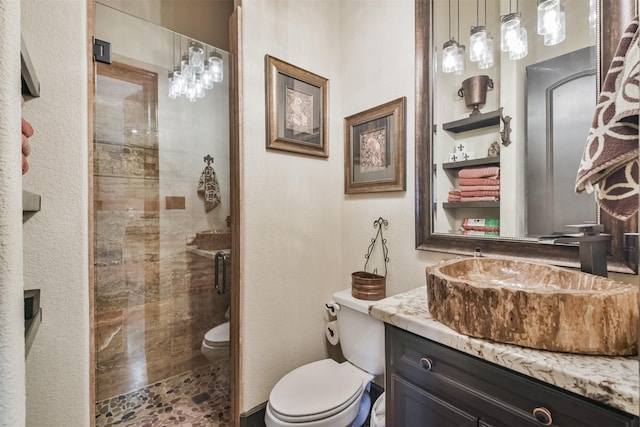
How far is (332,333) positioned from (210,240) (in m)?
1.02

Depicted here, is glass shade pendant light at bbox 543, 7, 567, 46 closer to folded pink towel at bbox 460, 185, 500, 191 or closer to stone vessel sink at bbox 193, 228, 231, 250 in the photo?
folded pink towel at bbox 460, 185, 500, 191

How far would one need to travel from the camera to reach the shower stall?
5.30 ft

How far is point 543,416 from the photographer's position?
0.60 m

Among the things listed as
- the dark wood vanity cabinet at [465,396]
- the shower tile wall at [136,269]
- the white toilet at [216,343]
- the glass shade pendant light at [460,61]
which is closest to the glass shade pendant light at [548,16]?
the glass shade pendant light at [460,61]

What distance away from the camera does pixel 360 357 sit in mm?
1450

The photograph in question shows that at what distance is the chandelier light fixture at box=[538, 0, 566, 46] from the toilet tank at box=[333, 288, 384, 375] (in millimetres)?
1347

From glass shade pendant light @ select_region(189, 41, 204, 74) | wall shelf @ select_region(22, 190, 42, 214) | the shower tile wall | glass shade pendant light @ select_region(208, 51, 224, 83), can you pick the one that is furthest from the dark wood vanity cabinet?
glass shade pendant light @ select_region(189, 41, 204, 74)

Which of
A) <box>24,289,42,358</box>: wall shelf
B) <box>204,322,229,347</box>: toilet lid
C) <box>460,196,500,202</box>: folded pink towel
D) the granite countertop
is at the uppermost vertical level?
<box>460,196,500,202</box>: folded pink towel

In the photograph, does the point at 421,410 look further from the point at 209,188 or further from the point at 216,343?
the point at 209,188

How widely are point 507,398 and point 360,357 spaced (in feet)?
2.89

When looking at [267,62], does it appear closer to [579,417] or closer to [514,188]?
[514,188]

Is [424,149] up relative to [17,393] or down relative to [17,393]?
up

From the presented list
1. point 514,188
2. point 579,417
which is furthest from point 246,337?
point 514,188

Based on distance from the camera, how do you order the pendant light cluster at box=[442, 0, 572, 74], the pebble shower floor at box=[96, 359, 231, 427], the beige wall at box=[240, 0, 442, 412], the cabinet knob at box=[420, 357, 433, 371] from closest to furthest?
the cabinet knob at box=[420, 357, 433, 371], the pendant light cluster at box=[442, 0, 572, 74], the beige wall at box=[240, 0, 442, 412], the pebble shower floor at box=[96, 359, 231, 427]
